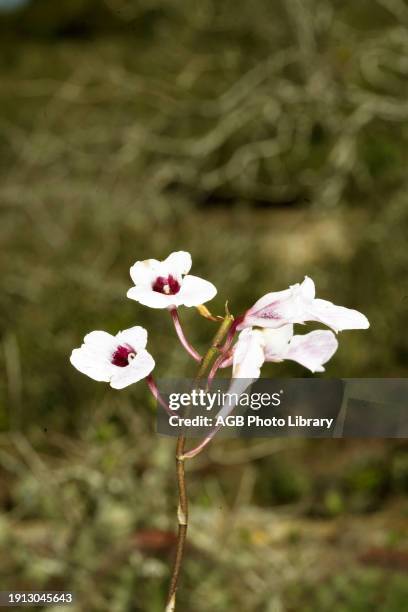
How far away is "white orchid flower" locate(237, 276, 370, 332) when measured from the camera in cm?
31

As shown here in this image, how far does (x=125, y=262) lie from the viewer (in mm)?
2297

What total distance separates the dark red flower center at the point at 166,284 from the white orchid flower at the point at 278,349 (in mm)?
39

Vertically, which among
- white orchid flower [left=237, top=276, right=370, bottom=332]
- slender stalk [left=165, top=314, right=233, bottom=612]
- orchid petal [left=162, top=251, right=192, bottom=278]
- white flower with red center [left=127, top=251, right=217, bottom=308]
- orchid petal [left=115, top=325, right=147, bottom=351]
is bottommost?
slender stalk [left=165, top=314, right=233, bottom=612]

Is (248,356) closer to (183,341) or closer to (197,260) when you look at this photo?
(183,341)

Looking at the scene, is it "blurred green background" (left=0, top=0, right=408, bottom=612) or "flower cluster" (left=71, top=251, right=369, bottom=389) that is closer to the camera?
"flower cluster" (left=71, top=251, right=369, bottom=389)

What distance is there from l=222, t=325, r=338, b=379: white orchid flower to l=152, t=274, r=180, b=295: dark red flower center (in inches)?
1.5

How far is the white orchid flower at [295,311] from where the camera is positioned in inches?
12.4

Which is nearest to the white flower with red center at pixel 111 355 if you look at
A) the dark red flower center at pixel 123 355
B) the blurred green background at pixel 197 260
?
the dark red flower center at pixel 123 355

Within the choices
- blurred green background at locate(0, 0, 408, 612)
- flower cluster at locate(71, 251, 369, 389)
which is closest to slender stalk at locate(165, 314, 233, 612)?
flower cluster at locate(71, 251, 369, 389)

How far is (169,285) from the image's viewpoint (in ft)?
1.13

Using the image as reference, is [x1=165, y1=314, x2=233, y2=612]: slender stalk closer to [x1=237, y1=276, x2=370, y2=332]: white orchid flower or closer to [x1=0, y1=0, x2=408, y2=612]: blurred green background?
[x1=237, y1=276, x2=370, y2=332]: white orchid flower

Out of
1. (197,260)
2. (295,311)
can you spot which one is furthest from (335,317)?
(197,260)

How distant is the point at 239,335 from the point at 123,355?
2.0 inches

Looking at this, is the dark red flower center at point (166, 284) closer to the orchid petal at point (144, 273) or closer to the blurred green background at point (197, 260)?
the orchid petal at point (144, 273)
